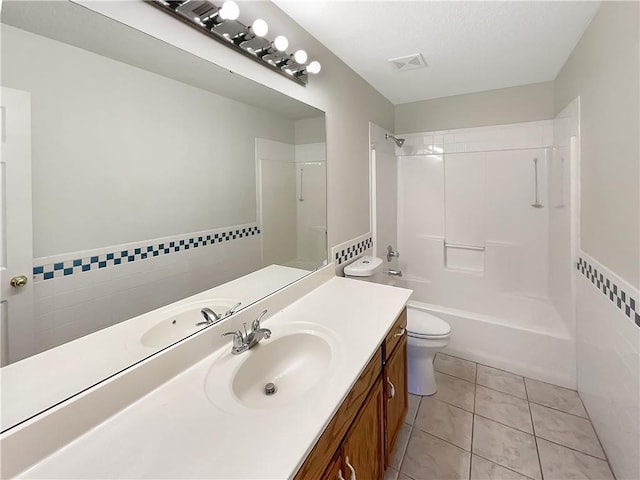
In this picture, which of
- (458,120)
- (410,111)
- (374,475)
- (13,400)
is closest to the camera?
(13,400)

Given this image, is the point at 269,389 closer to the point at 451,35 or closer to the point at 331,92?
the point at 331,92

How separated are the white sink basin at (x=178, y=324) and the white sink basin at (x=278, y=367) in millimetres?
156

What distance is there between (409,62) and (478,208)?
148 centimetres

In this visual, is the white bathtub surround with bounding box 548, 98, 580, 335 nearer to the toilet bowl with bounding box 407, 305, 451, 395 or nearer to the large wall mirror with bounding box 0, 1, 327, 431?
the toilet bowl with bounding box 407, 305, 451, 395

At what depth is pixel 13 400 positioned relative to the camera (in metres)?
0.65

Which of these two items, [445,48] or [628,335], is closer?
[628,335]

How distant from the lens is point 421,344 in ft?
6.21

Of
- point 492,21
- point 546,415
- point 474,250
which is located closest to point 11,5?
point 492,21

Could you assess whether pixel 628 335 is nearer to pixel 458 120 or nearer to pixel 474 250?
pixel 474 250

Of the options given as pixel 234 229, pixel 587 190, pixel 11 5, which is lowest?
pixel 234 229

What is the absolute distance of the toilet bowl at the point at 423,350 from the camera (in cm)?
189

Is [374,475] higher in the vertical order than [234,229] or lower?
lower

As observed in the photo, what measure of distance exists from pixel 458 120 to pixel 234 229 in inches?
96.9

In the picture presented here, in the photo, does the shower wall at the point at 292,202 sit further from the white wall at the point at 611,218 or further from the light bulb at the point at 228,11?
the white wall at the point at 611,218
